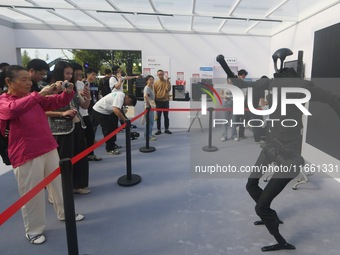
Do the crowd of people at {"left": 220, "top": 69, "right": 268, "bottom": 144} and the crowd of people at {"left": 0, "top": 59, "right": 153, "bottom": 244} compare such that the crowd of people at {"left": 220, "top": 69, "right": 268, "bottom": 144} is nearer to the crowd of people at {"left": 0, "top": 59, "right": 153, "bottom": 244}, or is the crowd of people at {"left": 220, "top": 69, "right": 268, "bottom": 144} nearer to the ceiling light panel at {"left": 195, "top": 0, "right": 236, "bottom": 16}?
the ceiling light panel at {"left": 195, "top": 0, "right": 236, "bottom": 16}

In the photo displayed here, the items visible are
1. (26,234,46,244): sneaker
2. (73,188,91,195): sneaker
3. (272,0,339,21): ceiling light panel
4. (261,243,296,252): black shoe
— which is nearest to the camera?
(261,243,296,252): black shoe

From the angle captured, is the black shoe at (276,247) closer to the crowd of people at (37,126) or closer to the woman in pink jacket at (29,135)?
the crowd of people at (37,126)

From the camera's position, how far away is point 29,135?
2.00 m

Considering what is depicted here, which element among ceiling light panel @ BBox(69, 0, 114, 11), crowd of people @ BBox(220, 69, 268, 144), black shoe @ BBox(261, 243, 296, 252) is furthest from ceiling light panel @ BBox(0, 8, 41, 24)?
black shoe @ BBox(261, 243, 296, 252)

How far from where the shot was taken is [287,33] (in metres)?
5.64

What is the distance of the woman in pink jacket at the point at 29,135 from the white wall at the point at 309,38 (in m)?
3.95

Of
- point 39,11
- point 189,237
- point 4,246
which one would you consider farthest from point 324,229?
point 39,11

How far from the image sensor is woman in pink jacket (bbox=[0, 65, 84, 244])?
6.05ft

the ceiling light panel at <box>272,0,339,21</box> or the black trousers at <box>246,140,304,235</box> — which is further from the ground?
the ceiling light panel at <box>272,0,339,21</box>

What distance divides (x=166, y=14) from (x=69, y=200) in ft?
15.3

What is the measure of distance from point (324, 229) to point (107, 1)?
16.3ft

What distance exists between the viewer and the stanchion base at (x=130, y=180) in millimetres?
3394

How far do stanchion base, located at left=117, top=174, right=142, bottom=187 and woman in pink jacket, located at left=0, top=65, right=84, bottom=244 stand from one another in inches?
49.8

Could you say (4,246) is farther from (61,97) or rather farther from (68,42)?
(68,42)
